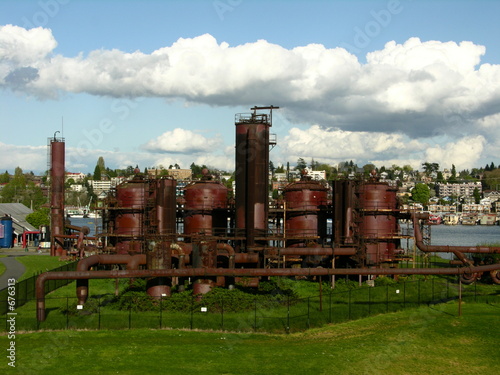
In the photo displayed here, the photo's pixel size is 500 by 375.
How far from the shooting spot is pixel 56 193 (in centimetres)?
8056

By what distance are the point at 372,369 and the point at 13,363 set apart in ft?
59.5

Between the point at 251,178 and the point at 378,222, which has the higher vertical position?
the point at 251,178

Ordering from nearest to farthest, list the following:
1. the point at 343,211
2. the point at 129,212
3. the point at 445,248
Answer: the point at 343,211
the point at 445,248
the point at 129,212

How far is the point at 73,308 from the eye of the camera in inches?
1647

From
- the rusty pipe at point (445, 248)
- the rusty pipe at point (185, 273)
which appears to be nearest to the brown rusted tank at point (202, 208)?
the rusty pipe at point (185, 273)

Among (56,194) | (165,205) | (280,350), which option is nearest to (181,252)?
(165,205)

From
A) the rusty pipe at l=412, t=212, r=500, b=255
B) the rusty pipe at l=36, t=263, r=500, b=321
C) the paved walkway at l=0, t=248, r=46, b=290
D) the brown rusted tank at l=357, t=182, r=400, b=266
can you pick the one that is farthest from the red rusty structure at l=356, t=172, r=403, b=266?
the paved walkway at l=0, t=248, r=46, b=290

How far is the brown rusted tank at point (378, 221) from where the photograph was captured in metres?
59.8

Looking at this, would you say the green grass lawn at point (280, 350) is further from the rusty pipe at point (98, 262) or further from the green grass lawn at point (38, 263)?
the green grass lawn at point (38, 263)

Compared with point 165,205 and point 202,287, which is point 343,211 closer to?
point 165,205

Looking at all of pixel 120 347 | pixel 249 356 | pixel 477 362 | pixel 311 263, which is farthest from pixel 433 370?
pixel 311 263

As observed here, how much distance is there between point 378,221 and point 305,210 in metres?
7.73

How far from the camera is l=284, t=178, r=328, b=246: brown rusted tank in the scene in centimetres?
6075

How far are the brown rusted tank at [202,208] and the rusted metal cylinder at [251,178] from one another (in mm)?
5468
